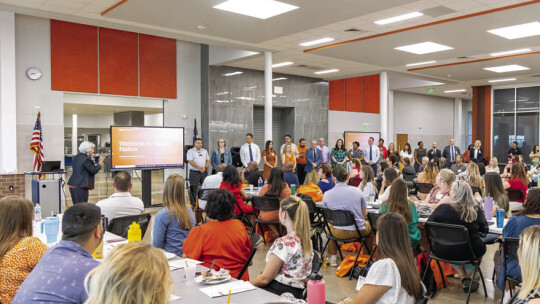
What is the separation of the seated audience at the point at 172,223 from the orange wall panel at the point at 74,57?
24.3 feet

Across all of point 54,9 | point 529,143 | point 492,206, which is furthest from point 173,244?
point 529,143

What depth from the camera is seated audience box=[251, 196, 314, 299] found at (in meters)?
2.92

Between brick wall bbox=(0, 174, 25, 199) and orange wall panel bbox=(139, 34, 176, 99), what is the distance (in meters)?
3.53

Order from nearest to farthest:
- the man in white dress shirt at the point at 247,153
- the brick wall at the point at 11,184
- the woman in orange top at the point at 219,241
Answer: the woman in orange top at the point at 219,241 → the brick wall at the point at 11,184 → the man in white dress shirt at the point at 247,153

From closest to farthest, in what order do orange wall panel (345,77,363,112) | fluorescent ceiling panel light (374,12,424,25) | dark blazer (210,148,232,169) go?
fluorescent ceiling panel light (374,12,424,25) → dark blazer (210,148,232,169) → orange wall panel (345,77,363,112)

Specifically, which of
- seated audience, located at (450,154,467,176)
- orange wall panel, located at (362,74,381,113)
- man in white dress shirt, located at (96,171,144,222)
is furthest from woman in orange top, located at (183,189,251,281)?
orange wall panel, located at (362,74,381,113)

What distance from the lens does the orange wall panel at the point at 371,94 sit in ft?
57.8

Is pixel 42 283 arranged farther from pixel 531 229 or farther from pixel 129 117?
pixel 129 117

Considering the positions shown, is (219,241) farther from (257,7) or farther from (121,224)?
(257,7)

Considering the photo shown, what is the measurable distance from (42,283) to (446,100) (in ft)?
76.4

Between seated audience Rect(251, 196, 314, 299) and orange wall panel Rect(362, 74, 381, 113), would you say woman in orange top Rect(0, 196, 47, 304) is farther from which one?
orange wall panel Rect(362, 74, 381, 113)

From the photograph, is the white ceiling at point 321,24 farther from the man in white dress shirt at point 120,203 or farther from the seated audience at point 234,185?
the man in white dress shirt at point 120,203

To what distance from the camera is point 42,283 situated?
5.82 ft

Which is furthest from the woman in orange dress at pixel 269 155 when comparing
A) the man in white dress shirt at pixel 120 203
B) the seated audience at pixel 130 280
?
the seated audience at pixel 130 280
